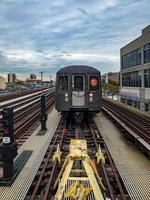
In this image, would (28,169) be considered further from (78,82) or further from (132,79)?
(132,79)

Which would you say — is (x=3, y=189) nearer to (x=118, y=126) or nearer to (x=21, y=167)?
(x=21, y=167)

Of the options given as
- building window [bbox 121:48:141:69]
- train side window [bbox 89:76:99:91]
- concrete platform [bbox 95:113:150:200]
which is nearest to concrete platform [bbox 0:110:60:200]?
concrete platform [bbox 95:113:150:200]

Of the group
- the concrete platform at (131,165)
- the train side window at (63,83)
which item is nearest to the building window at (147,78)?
the train side window at (63,83)

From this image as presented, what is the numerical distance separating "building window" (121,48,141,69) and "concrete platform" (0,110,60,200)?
31.4 meters

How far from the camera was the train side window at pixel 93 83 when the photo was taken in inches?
689

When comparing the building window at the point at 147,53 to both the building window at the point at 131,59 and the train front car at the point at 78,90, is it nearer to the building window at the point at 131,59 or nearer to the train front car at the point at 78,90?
the building window at the point at 131,59

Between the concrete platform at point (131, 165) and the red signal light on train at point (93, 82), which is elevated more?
the red signal light on train at point (93, 82)

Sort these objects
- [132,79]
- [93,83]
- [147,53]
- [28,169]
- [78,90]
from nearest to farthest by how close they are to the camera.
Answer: [28,169], [78,90], [93,83], [147,53], [132,79]

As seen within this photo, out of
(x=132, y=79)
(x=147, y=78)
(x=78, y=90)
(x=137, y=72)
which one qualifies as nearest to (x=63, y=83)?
(x=78, y=90)

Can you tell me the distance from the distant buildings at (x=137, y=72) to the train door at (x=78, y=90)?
20.3 m

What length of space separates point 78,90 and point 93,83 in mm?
869

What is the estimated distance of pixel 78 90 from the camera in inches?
683

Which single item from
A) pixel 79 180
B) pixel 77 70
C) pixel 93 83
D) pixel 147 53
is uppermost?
pixel 147 53

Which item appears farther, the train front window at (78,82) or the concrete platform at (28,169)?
the train front window at (78,82)
